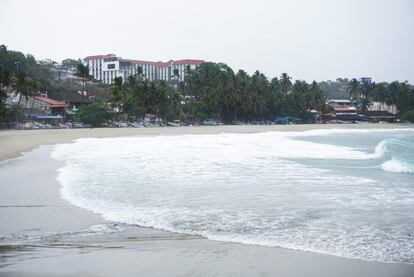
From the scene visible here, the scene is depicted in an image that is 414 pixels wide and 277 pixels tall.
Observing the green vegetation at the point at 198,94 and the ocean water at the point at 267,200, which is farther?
the green vegetation at the point at 198,94

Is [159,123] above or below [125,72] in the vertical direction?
below

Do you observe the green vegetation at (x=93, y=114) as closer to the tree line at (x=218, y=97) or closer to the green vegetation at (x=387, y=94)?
the tree line at (x=218, y=97)

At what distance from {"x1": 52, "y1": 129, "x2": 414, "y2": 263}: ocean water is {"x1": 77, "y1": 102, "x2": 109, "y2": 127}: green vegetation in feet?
118

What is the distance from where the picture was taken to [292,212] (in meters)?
7.75

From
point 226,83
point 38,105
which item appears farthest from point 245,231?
point 226,83

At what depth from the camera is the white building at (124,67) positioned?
11550 centimetres

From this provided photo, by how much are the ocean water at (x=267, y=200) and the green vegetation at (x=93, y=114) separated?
118 feet

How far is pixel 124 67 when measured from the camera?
117 m

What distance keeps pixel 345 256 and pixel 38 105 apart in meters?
52.4

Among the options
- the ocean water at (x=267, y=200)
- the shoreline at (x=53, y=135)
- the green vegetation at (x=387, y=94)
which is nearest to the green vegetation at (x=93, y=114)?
the shoreline at (x=53, y=135)

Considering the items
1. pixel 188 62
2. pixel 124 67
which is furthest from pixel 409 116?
pixel 124 67

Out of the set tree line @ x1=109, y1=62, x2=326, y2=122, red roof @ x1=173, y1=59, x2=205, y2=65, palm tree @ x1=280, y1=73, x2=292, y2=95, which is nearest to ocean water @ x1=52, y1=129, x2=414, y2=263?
tree line @ x1=109, y1=62, x2=326, y2=122

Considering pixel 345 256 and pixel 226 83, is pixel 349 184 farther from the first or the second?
pixel 226 83

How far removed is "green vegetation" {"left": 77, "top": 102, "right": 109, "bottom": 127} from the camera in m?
50.2
